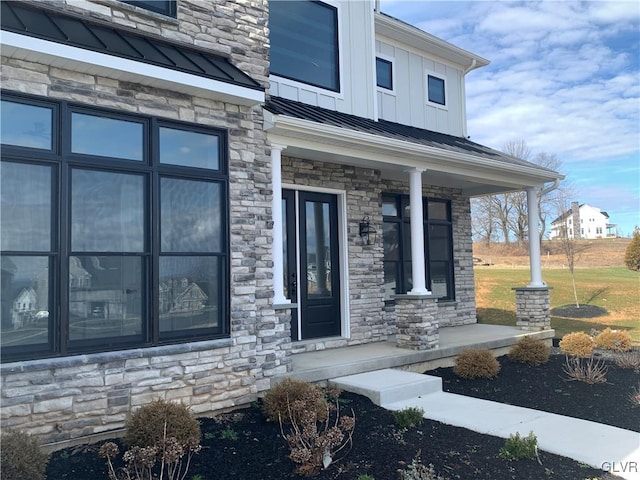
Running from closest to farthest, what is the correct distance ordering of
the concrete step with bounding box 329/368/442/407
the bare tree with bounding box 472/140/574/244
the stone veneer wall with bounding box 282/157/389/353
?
the concrete step with bounding box 329/368/442/407
the stone veneer wall with bounding box 282/157/389/353
the bare tree with bounding box 472/140/574/244

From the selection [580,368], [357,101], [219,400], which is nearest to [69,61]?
[219,400]

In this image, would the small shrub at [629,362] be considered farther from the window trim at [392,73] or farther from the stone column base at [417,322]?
the window trim at [392,73]

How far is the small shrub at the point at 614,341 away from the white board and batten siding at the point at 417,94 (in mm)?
5320

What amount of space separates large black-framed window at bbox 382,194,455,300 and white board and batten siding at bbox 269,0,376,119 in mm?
1938

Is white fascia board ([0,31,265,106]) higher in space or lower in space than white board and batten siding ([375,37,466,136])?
lower

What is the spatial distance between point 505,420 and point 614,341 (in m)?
5.50

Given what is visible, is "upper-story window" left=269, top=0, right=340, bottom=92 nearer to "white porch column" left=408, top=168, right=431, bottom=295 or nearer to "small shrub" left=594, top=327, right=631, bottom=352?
"white porch column" left=408, top=168, right=431, bottom=295

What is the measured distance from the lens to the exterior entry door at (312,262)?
310 inches

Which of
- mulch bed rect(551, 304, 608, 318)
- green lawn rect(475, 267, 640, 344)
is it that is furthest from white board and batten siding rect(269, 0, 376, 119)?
mulch bed rect(551, 304, 608, 318)

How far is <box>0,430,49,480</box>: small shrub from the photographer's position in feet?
10.8

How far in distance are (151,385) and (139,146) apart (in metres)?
2.38

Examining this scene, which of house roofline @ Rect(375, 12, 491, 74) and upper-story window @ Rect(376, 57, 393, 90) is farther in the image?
upper-story window @ Rect(376, 57, 393, 90)

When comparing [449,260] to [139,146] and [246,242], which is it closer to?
[246,242]

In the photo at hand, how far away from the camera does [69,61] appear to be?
4.32m
